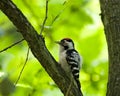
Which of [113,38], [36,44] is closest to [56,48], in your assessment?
[113,38]

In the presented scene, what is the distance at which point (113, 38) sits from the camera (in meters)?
3.07

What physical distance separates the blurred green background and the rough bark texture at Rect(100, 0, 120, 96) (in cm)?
50

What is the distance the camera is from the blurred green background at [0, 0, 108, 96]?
3.62m

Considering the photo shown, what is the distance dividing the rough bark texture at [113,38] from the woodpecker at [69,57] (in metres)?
0.84

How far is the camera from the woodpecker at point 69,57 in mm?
4039

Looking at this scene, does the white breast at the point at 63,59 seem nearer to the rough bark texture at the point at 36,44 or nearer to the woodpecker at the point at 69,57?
the woodpecker at the point at 69,57

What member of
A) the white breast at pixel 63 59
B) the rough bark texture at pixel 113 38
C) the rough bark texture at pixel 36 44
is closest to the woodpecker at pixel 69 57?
the white breast at pixel 63 59

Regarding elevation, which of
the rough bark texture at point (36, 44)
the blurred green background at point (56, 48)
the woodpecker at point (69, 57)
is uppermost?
the rough bark texture at point (36, 44)

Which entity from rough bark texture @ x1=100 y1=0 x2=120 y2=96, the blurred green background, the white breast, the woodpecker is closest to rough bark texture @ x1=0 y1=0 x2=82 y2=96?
rough bark texture @ x1=100 y1=0 x2=120 y2=96

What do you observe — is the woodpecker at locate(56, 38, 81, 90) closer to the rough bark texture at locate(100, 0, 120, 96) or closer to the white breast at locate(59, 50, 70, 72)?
the white breast at locate(59, 50, 70, 72)

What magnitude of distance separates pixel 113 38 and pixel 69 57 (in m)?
1.27

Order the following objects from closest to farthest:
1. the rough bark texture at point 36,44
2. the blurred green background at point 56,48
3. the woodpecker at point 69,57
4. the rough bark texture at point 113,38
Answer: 1. the rough bark texture at point 36,44
2. the rough bark texture at point 113,38
3. the blurred green background at point 56,48
4. the woodpecker at point 69,57

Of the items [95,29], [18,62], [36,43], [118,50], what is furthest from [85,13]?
[36,43]

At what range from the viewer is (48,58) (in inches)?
112
